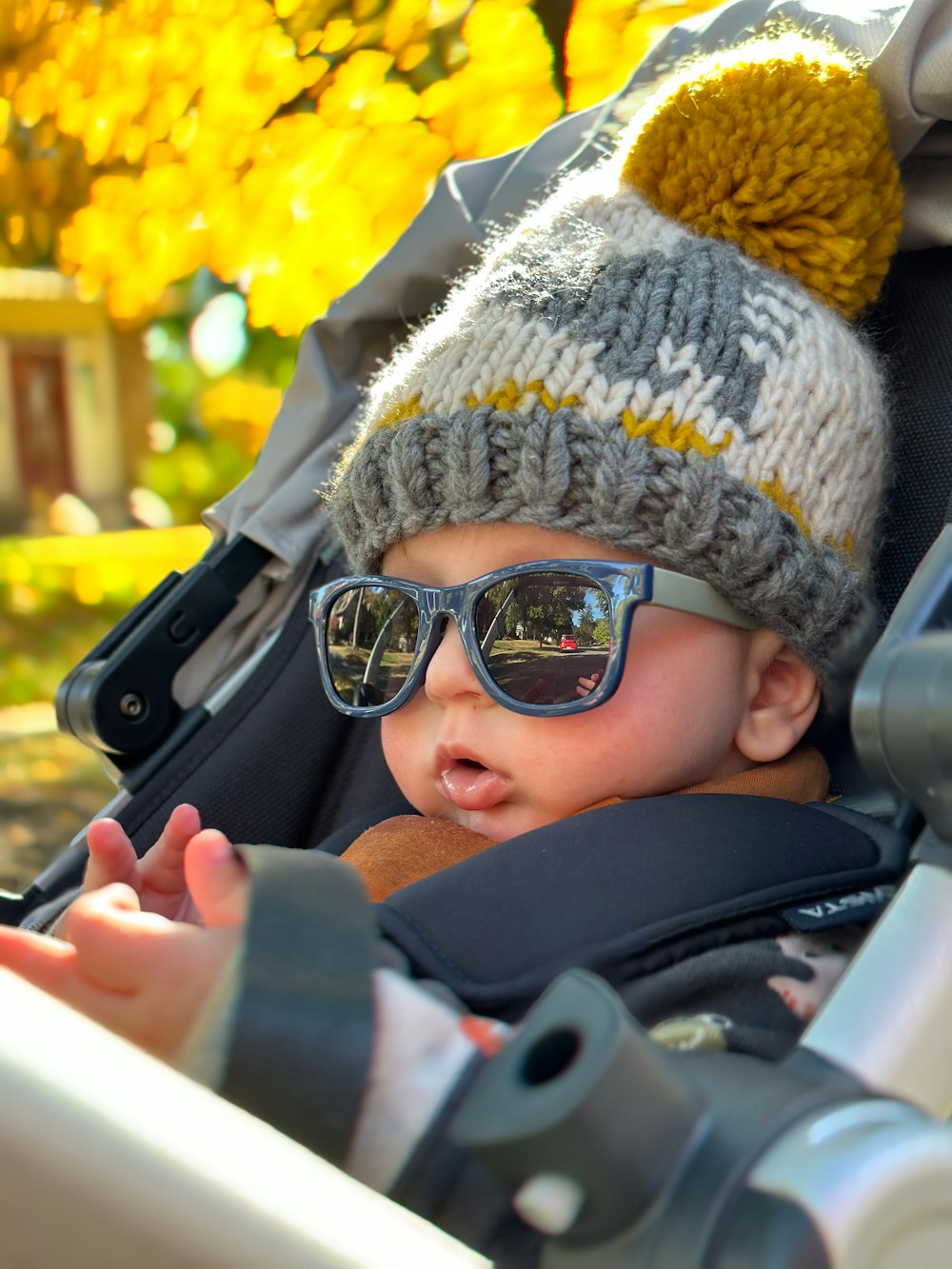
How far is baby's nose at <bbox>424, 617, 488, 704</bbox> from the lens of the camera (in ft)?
5.27

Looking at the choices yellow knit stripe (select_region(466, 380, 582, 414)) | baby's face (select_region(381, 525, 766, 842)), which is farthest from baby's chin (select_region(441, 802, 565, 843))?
yellow knit stripe (select_region(466, 380, 582, 414))

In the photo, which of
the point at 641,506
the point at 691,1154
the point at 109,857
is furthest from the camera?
the point at 641,506

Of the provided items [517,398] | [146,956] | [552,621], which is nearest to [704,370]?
[517,398]

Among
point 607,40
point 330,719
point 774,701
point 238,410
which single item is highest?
point 607,40

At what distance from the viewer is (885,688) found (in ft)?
3.20

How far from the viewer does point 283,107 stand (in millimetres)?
3611

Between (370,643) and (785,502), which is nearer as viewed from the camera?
(785,502)

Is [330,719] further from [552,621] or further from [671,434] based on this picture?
[671,434]

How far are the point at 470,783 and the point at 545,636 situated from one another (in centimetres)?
21

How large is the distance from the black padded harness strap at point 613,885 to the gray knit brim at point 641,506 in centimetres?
21

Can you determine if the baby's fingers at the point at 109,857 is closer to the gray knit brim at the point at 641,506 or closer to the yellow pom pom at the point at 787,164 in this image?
the gray knit brim at the point at 641,506

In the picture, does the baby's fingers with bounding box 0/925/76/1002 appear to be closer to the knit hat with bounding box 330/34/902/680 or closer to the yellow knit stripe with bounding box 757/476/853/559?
the knit hat with bounding box 330/34/902/680

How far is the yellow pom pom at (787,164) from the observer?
1.61 metres

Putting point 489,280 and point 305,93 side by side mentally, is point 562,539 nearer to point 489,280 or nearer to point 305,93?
point 489,280
